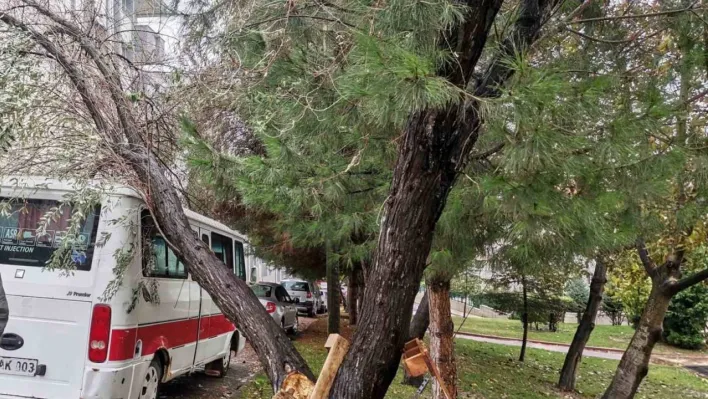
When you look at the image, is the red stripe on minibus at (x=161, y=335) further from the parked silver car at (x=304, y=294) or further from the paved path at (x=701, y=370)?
the parked silver car at (x=304, y=294)

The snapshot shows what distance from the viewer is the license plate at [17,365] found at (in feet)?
16.2

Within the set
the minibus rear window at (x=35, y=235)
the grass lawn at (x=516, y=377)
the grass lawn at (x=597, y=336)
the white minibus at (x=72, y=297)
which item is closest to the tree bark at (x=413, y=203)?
the white minibus at (x=72, y=297)

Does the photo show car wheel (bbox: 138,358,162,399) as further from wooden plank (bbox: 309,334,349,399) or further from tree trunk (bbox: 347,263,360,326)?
tree trunk (bbox: 347,263,360,326)

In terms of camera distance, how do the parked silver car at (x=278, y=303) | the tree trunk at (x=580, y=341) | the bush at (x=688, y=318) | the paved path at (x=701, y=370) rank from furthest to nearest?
the bush at (x=688, y=318), the paved path at (x=701, y=370), the parked silver car at (x=278, y=303), the tree trunk at (x=580, y=341)

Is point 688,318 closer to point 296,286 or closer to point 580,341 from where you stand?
point 580,341

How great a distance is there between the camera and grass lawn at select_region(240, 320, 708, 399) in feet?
32.0

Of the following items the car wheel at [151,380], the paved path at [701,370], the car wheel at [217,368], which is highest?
the car wheel at [151,380]

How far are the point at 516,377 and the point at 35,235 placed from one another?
34.8ft

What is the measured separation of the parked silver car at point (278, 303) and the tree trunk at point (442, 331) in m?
7.46

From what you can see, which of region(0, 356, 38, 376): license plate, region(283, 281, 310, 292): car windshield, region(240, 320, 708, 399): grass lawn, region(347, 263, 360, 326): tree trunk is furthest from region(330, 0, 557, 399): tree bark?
region(283, 281, 310, 292): car windshield

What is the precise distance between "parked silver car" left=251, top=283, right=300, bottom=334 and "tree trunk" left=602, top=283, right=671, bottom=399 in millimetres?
7826

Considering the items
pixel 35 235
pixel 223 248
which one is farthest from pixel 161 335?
pixel 223 248

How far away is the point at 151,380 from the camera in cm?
586

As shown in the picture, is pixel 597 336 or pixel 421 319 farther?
pixel 597 336
